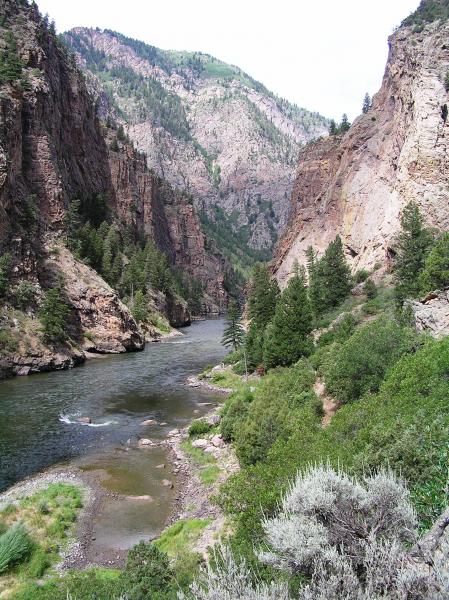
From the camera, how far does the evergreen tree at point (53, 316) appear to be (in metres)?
66.1

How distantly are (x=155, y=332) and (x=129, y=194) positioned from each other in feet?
198

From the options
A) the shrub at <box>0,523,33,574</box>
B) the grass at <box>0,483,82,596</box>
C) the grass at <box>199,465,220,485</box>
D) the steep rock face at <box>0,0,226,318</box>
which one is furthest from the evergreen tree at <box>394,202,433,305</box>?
the steep rock face at <box>0,0,226,318</box>

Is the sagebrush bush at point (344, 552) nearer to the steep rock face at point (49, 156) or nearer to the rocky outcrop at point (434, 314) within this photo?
the rocky outcrop at point (434, 314)

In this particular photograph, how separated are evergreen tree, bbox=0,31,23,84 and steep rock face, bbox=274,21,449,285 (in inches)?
2466

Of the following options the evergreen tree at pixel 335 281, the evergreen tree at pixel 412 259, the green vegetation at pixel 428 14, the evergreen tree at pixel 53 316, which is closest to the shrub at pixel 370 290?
the evergreen tree at pixel 412 259

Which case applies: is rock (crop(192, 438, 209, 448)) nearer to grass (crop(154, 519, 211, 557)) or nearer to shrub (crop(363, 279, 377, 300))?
grass (crop(154, 519, 211, 557))

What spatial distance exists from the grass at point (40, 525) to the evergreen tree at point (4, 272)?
42.3 m

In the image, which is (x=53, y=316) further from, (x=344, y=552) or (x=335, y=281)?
(x=344, y=552)

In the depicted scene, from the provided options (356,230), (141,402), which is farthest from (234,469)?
(356,230)

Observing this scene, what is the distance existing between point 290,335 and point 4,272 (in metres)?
39.3

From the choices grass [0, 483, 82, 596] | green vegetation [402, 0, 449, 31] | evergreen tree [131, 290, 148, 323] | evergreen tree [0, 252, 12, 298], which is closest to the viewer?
grass [0, 483, 82, 596]

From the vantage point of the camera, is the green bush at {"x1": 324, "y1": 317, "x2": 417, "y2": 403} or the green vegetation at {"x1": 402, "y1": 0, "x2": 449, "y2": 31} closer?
the green bush at {"x1": 324, "y1": 317, "x2": 417, "y2": 403}

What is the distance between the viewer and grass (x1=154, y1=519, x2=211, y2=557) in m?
21.6

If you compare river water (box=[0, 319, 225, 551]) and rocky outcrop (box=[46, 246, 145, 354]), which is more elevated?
rocky outcrop (box=[46, 246, 145, 354])
